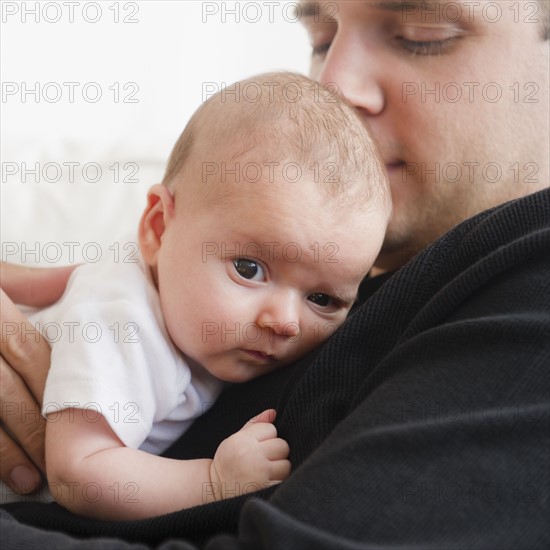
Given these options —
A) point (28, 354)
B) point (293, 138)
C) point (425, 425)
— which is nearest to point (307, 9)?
point (293, 138)

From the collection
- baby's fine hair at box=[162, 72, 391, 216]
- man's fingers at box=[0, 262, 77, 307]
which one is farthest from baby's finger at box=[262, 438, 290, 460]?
man's fingers at box=[0, 262, 77, 307]

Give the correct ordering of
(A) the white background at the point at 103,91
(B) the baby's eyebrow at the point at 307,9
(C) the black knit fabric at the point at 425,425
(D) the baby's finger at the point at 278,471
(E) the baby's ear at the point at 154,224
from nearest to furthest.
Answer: (C) the black knit fabric at the point at 425,425, (D) the baby's finger at the point at 278,471, (E) the baby's ear at the point at 154,224, (B) the baby's eyebrow at the point at 307,9, (A) the white background at the point at 103,91

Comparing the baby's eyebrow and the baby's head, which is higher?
the baby's eyebrow

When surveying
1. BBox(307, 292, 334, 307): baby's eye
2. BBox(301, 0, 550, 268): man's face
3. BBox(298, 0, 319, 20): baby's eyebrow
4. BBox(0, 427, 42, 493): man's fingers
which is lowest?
BBox(0, 427, 42, 493): man's fingers

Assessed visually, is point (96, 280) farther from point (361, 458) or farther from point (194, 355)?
point (361, 458)

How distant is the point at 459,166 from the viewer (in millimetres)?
1484

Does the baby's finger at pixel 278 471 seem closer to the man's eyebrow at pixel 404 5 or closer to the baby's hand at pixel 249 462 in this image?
the baby's hand at pixel 249 462

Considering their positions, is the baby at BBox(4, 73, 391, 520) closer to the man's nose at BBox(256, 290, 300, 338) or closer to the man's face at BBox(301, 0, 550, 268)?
the man's nose at BBox(256, 290, 300, 338)

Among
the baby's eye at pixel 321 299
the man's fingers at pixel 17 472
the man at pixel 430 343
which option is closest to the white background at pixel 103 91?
the man at pixel 430 343

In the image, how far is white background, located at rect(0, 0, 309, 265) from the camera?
1.82 m

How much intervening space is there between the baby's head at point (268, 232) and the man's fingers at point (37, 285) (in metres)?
0.32

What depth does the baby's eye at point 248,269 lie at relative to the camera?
1053mm

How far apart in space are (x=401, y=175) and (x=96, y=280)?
2.01ft

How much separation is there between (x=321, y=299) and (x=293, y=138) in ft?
0.72
